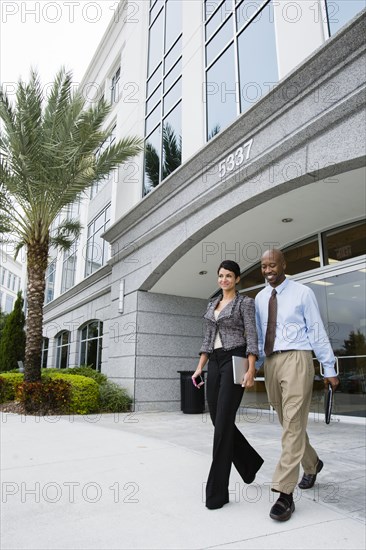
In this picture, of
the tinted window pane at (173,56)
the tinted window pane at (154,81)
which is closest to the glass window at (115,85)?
the tinted window pane at (154,81)

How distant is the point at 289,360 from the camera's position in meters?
3.08

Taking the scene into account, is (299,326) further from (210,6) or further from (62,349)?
(62,349)

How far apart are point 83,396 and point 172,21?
1020 centimetres

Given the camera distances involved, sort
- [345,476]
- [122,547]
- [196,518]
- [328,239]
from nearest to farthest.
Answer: [122,547]
[196,518]
[345,476]
[328,239]

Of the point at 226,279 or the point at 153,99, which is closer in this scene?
the point at 226,279

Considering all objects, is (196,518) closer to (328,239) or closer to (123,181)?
(328,239)

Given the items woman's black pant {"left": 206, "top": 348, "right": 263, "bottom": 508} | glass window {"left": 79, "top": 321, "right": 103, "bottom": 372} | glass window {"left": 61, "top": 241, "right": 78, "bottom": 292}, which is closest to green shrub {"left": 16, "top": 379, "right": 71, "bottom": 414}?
glass window {"left": 79, "top": 321, "right": 103, "bottom": 372}

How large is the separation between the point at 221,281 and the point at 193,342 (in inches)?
306

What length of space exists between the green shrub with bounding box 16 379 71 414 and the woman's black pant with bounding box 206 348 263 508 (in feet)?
21.5

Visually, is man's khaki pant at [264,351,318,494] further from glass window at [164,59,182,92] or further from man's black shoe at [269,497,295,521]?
glass window at [164,59,182,92]

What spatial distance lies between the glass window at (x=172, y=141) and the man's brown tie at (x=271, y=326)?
7461 millimetres

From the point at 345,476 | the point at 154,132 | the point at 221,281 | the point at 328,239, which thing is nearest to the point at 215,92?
the point at 154,132

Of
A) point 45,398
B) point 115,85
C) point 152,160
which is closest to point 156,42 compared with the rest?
point 152,160

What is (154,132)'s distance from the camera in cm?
1202
